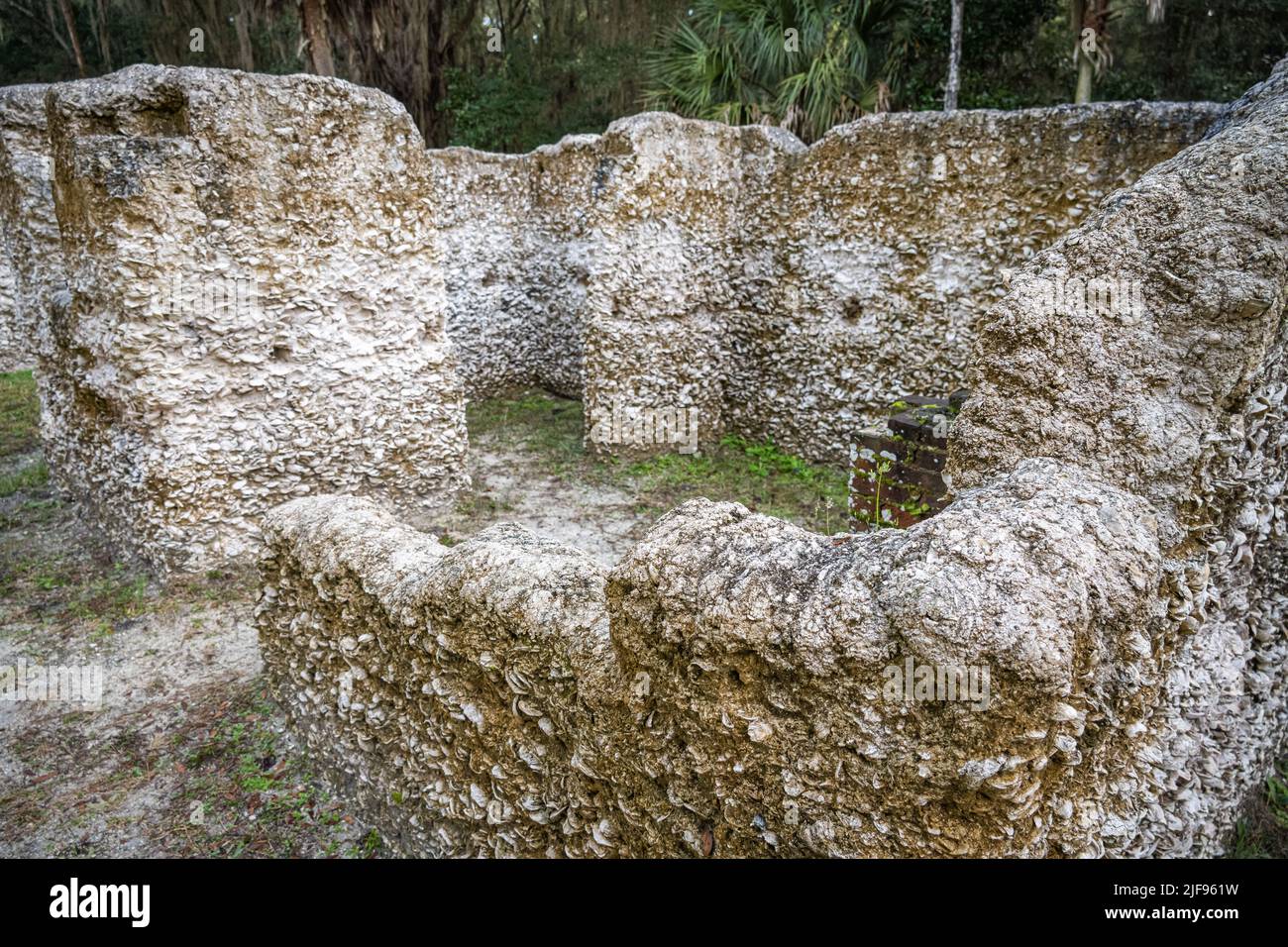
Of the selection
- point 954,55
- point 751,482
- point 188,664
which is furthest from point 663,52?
point 188,664

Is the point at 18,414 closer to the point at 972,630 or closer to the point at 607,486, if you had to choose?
the point at 607,486

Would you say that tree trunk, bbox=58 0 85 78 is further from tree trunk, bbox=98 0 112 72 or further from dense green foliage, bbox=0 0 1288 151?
tree trunk, bbox=98 0 112 72

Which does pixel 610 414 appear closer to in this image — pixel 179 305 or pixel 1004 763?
pixel 179 305

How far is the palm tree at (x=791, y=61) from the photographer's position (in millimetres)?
9945

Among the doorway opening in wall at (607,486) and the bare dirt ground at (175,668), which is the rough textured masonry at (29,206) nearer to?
the bare dirt ground at (175,668)

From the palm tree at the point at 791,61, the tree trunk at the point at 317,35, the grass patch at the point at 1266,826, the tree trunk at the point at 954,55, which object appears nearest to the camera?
the grass patch at the point at 1266,826

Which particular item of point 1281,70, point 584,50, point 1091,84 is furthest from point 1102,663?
point 584,50

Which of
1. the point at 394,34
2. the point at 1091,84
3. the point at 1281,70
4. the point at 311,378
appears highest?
the point at 394,34

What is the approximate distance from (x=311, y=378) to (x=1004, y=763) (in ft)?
14.7

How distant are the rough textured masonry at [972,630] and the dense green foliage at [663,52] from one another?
324 inches

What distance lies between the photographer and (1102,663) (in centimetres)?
147

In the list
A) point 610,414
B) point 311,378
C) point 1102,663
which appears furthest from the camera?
point 610,414

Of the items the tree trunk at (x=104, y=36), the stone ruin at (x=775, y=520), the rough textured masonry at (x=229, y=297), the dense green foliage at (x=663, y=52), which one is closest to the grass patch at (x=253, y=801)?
the stone ruin at (x=775, y=520)

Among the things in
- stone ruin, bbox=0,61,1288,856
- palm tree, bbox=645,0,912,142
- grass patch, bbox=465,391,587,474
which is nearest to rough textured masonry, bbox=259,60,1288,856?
stone ruin, bbox=0,61,1288,856
